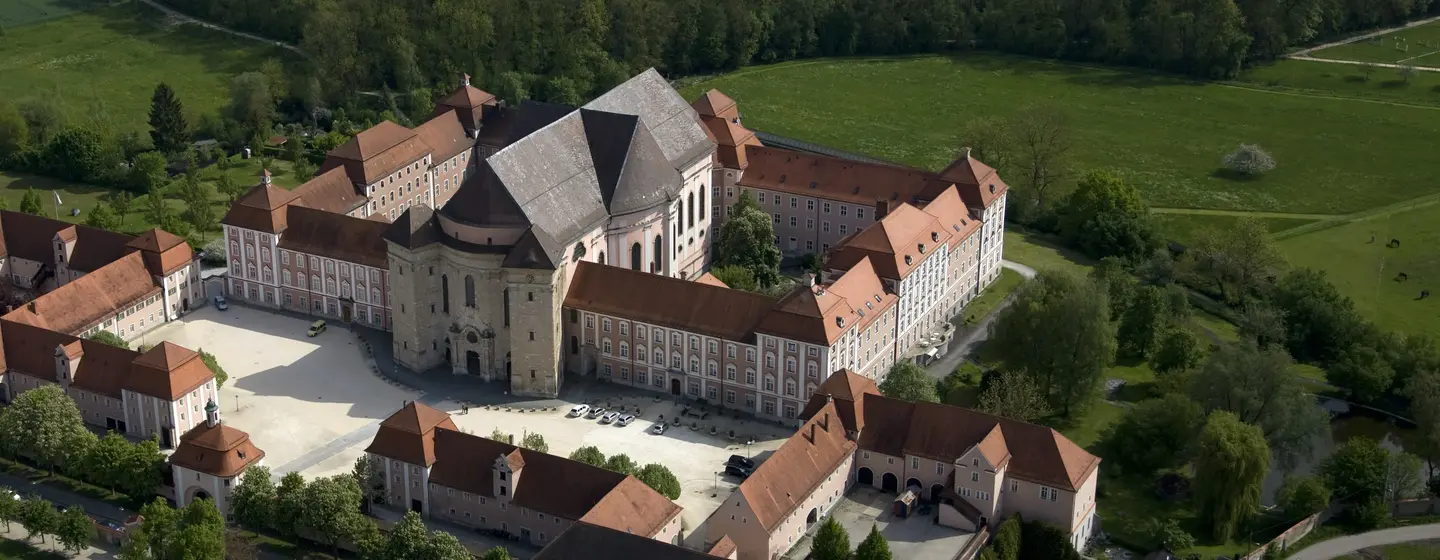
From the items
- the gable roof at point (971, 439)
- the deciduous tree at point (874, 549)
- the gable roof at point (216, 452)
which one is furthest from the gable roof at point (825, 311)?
the gable roof at point (216, 452)

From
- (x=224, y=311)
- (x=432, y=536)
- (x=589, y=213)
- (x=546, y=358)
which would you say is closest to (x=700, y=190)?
(x=589, y=213)

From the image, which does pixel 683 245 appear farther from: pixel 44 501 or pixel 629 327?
pixel 44 501

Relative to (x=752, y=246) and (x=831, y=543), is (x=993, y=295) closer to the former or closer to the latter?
(x=752, y=246)

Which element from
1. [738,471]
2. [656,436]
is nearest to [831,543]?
[738,471]

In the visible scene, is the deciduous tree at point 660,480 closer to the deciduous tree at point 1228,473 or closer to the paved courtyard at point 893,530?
the paved courtyard at point 893,530

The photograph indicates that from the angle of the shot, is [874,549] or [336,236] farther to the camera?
[336,236]

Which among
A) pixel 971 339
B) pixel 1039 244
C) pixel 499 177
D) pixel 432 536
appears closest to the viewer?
pixel 432 536
